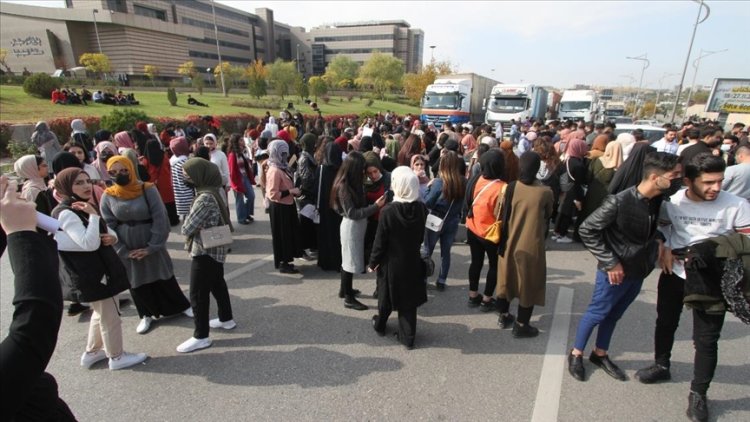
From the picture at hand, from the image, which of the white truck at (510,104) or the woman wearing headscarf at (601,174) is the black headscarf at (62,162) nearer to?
the woman wearing headscarf at (601,174)

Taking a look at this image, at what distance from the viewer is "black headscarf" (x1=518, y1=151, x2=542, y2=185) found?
Result: 3.27 metres

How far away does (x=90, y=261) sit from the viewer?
2961mm

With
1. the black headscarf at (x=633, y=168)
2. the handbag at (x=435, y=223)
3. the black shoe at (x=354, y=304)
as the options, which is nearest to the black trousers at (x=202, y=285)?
the black shoe at (x=354, y=304)

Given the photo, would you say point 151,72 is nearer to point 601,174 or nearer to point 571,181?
point 571,181

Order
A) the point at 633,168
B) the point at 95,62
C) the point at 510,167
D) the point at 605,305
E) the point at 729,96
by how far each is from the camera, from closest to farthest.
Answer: the point at 605,305 < the point at 633,168 < the point at 510,167 < the point at 729,96 < the point at 95,62

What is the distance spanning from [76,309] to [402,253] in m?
3.80

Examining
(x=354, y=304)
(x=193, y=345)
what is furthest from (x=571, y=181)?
(x=193, y=345)

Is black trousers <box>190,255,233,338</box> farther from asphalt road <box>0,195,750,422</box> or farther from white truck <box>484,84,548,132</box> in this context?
white truck <box>484,84,548,132</box>

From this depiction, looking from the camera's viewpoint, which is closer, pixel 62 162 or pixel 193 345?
pixel 193 345

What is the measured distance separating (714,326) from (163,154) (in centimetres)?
758

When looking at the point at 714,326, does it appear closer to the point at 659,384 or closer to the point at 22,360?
the point at 659,384

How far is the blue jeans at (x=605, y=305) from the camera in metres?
2.89

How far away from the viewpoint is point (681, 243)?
280 centimetres

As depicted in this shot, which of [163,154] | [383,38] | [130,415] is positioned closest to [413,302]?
[130,415]
